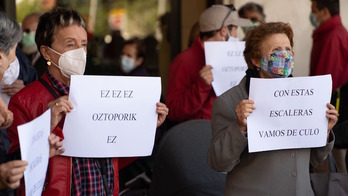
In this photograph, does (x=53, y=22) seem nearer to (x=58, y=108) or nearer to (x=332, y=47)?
(x=58, y=108)

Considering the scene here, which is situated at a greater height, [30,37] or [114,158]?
[30,37]

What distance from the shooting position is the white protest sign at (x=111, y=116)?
373cm

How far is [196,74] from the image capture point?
19.2ft

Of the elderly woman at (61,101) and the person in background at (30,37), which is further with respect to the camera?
the person in background at (30,37)

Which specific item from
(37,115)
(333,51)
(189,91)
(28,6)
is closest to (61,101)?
(37,115)

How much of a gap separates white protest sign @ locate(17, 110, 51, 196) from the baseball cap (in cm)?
272

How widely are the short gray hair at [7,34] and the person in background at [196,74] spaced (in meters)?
2.39

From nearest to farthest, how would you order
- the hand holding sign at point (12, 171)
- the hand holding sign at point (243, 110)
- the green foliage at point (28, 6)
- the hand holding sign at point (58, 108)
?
the hand holding sign at point (12, 171) < the hand holding sign at point (58, 108) < the hand holding sign at point (243, 110) < the green foliage at point (28, 6)

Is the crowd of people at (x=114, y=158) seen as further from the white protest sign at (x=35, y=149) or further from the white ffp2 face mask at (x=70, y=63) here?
the white protest sign at (x=35, y=149)

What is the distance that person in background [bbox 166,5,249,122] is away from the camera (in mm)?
5672

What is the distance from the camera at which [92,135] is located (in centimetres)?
382

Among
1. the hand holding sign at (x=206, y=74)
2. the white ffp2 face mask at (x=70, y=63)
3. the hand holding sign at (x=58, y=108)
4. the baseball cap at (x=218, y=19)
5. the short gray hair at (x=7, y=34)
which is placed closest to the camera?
the short gray hair at (x=7, y=34)

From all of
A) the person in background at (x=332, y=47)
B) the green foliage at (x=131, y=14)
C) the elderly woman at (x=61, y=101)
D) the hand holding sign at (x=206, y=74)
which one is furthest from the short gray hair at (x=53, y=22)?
the green foliage at (x=131, y=14)

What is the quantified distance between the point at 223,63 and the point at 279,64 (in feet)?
5.81
